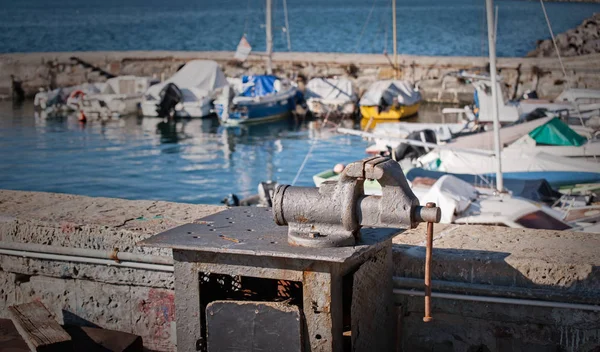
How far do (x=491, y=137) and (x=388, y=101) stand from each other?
497 inches

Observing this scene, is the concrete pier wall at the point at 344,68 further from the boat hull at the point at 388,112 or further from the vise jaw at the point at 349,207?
A: the vise jaw at the point at 349,207

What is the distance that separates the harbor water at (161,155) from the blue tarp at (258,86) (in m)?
1.34

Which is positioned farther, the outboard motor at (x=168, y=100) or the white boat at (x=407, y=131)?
the outboard motor at (x=168, y=100)

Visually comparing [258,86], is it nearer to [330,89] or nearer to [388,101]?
[330,89]

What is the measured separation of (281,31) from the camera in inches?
3809

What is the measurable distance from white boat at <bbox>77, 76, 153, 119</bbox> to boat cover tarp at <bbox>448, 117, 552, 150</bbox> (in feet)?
61.6

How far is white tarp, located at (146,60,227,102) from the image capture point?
35269mm

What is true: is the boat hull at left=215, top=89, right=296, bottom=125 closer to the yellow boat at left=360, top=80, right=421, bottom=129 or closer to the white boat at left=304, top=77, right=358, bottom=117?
the white boat at left=304, top=77, right=358, bottom=117

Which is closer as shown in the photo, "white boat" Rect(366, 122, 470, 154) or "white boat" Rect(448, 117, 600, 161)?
"white boat" Rect(448, 117, 600, 161)

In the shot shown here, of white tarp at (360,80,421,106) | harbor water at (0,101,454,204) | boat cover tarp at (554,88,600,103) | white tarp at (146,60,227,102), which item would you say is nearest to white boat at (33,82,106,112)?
harbor water at (0,101,454,204)

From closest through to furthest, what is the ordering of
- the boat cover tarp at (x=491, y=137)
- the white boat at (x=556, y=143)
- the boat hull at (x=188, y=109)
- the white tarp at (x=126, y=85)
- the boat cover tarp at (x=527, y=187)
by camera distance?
the boat cover tarp at (x=527, y=187) < the white boat at (x=556, y=143) < the boat cover tarp at (x=491, y=137) < the boat hull at (x=188, y=109) < the white tarp at (x=126, y=85)

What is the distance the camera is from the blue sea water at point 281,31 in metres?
79.6

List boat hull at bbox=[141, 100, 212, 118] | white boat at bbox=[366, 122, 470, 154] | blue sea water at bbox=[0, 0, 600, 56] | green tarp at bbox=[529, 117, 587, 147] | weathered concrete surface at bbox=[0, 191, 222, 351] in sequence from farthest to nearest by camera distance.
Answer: blue sea water at bbox=[0, 0, 600, 56] → boat hull at bbox=[141, 100, 212, 118] → white boat at bbox=[366, 122, 470, 154] → green tarp at bbox=[529, 117, 587, 147] → weathered concrete surface at bbox=[0, 191, 222, 351]

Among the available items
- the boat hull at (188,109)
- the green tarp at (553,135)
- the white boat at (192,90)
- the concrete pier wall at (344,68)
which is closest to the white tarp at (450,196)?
the green tarp at (553,135)
